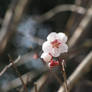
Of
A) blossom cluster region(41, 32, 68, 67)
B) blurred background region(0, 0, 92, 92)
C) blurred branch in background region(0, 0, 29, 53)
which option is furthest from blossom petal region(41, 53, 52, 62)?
blurred branch in background region(0, 0, 29, 53)

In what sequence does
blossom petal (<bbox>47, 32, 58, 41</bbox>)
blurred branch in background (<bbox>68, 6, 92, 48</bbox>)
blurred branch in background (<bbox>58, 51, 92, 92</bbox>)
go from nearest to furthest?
blossom petal (<bbox>47, 32, 58, 41</bbox>), blurred branch in background (<bbox>58, 51, 92, 92</bbox>), blurred branch in background (<bbox>68, 6, 92, 48</bbox>)

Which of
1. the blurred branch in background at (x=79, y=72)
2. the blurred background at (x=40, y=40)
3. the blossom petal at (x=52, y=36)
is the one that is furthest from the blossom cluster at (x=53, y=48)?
the blurred branch in background at (x=79, y=72)

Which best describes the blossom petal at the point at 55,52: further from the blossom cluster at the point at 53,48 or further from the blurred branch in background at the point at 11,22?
the blurred branch in background at the point at 11,22

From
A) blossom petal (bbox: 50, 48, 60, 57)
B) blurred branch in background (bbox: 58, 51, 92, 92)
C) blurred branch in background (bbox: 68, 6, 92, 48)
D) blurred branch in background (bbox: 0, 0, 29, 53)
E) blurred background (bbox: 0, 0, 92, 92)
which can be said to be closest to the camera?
blossom petal (bbox: 50, 48, 60, 57)

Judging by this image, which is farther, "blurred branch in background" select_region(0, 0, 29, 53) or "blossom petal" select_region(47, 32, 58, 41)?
"blurred branch in background" select_region(0, 0, 29, 53)

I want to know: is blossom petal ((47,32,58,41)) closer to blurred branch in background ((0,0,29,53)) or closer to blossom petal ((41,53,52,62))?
blossom petal ((41,53,52,62))

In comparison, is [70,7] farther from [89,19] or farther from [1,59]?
[1,59]

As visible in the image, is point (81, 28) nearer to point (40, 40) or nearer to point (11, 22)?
point (40, 40)

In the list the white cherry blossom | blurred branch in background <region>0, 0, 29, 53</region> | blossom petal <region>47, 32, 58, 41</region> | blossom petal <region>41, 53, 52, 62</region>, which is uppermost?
blurred branch in background <region>0, 0, 29, 53</region>

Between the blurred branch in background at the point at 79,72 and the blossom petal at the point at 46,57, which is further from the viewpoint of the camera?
the blurred branch in background at the point at 79,72
